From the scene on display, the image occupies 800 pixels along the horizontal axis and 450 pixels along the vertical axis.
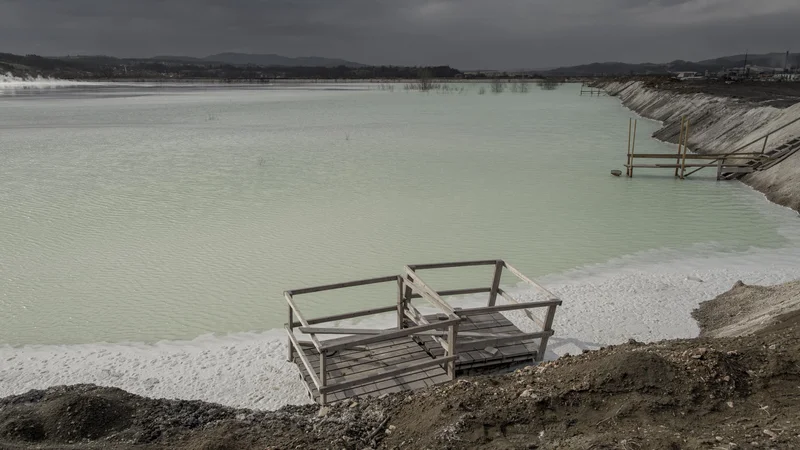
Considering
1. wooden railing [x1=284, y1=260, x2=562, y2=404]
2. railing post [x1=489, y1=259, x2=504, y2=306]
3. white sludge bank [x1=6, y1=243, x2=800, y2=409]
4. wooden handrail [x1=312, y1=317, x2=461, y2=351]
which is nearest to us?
wooden handrail [x1=312, y1=317, x2=461, y2=351]

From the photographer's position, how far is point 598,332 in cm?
866

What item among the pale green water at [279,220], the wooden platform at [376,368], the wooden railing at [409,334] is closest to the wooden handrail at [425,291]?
the wooden railing at [409,334]

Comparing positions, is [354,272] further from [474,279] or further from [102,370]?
[102,370]

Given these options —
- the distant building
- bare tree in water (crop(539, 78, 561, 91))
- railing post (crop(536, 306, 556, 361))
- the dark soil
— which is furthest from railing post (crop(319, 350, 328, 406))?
bare tree in water (crop(539, 78, 561, 91))

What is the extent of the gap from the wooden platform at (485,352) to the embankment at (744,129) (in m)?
12.7

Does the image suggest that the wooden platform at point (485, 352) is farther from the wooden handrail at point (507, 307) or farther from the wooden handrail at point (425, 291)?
the wooden handrail at point (425, 291)

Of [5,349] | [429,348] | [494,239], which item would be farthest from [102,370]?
[494,239]

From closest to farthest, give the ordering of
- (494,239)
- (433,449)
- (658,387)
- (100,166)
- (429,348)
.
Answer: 1. (433,449)
2. (658,387)
3. (429,348)
4. (494,239)
5. (100,166)

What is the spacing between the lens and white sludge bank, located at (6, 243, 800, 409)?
→ 23.8 ft

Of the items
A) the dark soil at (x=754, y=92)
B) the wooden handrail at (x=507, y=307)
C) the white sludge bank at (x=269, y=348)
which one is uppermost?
the dark soil at (x=754, y=92)

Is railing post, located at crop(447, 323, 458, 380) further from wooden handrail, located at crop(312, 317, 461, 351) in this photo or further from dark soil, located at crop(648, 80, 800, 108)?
dark soil, located at crop(648, 80, 800, 108)

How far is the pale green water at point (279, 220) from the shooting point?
10.1 m

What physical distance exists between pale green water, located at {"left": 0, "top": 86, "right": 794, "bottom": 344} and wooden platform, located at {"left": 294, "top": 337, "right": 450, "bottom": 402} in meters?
2.53

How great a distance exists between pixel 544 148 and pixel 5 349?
24.8 metres
